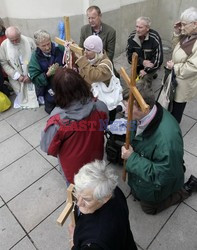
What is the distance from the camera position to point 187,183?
2.88m

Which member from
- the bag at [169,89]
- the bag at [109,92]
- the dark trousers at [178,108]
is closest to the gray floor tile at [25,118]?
the bag at [109,92]

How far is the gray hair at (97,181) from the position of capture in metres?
1.46

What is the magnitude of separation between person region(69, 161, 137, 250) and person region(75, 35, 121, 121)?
5.72ft

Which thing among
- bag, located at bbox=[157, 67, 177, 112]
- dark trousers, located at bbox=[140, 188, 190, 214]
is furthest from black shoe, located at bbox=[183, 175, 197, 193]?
bag, located at bbox=[157, 67, 177, 112]

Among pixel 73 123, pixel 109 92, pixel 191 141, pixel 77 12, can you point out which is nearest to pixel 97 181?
pixel 73 123

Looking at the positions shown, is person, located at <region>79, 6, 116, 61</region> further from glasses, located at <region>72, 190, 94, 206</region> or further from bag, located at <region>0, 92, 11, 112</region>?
glasses, located at <region>72, 190, 94, 206</region>

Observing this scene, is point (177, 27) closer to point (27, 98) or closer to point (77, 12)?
point (77, 12)

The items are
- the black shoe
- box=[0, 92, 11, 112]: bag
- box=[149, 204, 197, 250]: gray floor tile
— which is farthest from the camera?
box=[0, 92, 11, 112]: bag

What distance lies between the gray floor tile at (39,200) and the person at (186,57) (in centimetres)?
215

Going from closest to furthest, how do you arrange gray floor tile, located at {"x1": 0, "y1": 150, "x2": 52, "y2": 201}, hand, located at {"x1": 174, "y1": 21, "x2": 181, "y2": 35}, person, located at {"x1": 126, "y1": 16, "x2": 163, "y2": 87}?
1. gray floor tile, located at {"x1": 0, "y1": 150, "x2": 52, "y2": 201}
2. hand, located at {"x1": 174, "y1": 21, "x2": 181, "y2": 35}
3. person, located at {"x1": 126, "y1": 16, "x2": 163, "y2": 87}

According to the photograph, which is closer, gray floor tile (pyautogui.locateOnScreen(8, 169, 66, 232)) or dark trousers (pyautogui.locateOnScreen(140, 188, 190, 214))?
dark trousers (pyautogui.locateOnScreen(140, 188, 190, 214))

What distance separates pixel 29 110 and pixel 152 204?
3.11m

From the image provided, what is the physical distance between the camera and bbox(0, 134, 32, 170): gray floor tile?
3.64 metres

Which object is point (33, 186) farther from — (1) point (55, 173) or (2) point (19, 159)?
(2) point (19, 159)
